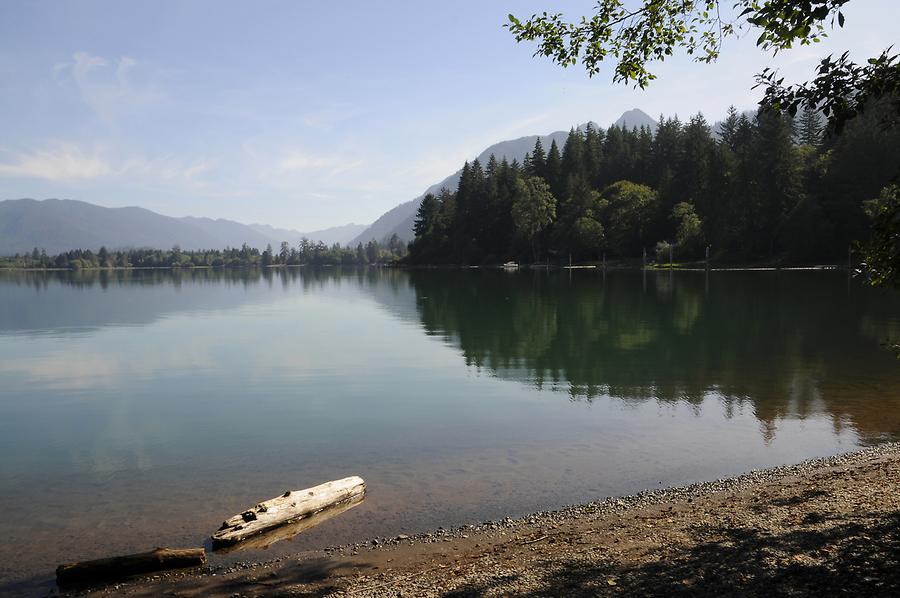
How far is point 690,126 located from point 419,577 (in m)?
174

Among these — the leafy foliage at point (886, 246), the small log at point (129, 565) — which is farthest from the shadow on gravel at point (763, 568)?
the small log at point (129, 565)

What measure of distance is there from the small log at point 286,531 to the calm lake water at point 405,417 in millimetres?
285

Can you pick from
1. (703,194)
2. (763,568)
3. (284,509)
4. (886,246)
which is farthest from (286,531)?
(703,194)

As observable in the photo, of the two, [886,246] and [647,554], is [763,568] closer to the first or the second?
[647,554]

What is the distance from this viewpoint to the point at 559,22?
13.3 meters

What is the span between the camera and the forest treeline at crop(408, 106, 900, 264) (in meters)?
115

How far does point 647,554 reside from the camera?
997cm

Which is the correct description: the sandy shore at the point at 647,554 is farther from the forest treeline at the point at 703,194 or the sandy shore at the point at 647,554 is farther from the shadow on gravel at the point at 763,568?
the forest treeline at the point at 703,194

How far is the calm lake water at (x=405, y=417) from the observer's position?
14672 millimetres

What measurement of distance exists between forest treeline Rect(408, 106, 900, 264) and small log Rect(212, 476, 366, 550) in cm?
9559

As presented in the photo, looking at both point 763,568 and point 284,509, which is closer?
point 763,568

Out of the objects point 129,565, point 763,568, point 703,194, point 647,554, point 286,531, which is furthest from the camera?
point 703,194

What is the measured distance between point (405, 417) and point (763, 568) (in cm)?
1527

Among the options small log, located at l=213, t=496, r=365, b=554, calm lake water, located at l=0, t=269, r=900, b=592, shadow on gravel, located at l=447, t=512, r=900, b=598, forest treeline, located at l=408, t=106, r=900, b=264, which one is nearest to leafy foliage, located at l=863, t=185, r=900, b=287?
shadow on gravel, located at l=447, t=512, r=900, b=598
